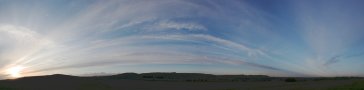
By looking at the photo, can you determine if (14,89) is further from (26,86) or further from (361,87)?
(361,87)


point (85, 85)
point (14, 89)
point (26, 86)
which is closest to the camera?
point (14, 89)

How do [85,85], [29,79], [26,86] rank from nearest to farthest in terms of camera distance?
1. [26,86]
2. [85,85]
3. [29,79]

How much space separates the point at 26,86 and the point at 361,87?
95.7 ft

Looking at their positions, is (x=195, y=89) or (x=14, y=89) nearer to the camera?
(x=14, y=89)

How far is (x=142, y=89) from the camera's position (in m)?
40.6

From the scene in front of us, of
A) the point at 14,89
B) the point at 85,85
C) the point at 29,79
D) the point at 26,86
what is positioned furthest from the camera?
the point at 29,79

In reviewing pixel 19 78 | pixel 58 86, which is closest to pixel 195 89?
pixel 58 86

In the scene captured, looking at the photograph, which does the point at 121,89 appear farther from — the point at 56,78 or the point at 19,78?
the point at 19,78

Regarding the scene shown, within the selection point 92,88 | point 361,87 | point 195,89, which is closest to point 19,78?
point 92,88

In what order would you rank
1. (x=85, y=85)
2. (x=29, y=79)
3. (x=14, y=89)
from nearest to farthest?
(x=14, y=89) → (x=85, y=85) → (x=29, y=79)

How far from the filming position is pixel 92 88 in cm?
3947

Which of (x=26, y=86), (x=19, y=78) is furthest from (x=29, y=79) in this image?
(x=26, y=86)

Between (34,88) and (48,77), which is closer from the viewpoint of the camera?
(34,88)

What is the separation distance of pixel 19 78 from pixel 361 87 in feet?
112
